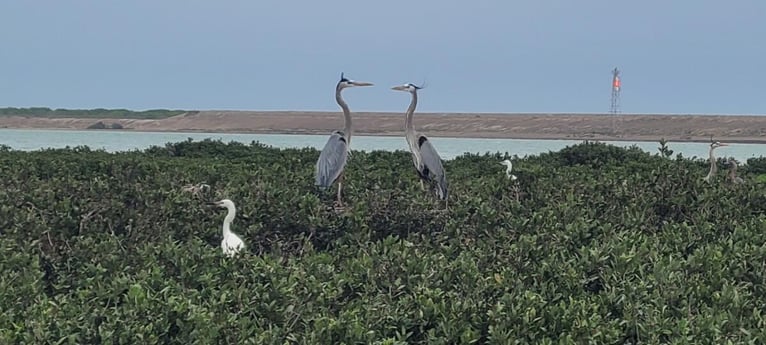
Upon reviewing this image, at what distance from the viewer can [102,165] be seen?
11.7 m

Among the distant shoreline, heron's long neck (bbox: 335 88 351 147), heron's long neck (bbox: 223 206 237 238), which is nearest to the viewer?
heron's long neck (bbox: 223 206 237 238)

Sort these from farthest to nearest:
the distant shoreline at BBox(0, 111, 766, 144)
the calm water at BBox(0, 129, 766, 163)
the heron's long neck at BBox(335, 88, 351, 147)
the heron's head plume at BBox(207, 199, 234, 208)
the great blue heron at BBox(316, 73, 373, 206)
→ the distant shoreline at BBox(0, 111, 766, 144) → the calm water at BBox(0, 129, 766, 163) → the heron's long neck at BBox(335, 88, 351, 147) → the great blue heron at BBox(316, 73, 373, 206) → the heron's head plume at BBox(207, 199, 234, 208)

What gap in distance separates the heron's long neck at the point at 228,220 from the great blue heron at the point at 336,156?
3.35 feet

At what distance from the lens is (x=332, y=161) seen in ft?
31.5

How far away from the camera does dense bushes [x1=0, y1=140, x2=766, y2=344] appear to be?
4086mm

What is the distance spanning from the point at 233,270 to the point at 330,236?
2171mm

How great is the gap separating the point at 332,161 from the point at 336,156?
15 cm

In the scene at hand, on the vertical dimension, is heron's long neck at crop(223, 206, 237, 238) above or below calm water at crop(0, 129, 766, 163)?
above

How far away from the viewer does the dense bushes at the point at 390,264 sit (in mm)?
4086

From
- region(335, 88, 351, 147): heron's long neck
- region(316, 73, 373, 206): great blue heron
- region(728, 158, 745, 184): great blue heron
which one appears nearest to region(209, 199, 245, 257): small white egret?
region(316, 73, 373, 206): great blue heron

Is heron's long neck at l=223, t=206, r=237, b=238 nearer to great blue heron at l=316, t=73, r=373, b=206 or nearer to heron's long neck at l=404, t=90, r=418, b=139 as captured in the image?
great blue heron at l=316, t=73, r=373, b=206

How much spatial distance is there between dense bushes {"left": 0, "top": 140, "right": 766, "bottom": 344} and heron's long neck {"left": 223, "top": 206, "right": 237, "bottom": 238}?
132mm

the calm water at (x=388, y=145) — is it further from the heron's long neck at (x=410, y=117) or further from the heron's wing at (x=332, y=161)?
the heron's wing at (x=332, y=161)

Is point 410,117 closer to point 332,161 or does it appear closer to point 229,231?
point 332,161
